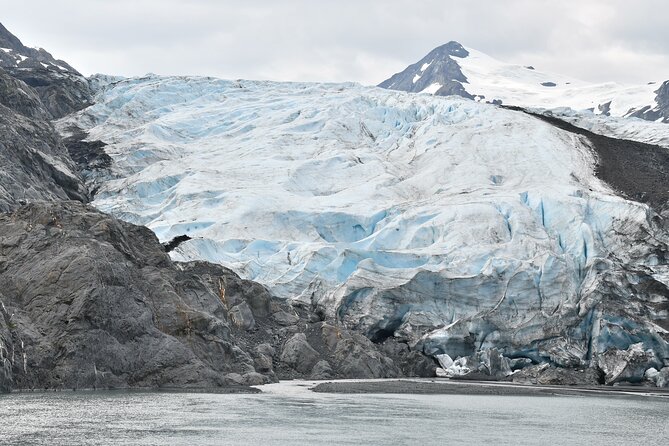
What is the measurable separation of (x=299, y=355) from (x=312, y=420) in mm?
15642

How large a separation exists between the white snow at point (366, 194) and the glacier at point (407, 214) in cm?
11

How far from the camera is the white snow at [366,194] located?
4709cm

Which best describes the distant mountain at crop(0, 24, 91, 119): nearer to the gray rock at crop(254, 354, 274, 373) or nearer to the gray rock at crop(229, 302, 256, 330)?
the gray rock at crop(229, 302, 256, 330)

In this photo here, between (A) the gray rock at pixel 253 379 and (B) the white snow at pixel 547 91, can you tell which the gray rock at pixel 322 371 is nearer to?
(A) the gray rock at pixel 253 379

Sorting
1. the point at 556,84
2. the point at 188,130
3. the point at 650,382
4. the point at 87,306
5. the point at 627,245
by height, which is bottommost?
the point at 650,382

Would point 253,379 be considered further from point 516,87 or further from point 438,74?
point 438,74

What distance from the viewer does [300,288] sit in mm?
48219

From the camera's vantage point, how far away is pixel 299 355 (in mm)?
40375

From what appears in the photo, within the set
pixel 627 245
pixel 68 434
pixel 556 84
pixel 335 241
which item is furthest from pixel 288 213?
pixel 556 84

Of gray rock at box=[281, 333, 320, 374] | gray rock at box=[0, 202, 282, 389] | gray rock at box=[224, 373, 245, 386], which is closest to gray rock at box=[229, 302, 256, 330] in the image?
gray rock at box=[281, 333, 320, 374]

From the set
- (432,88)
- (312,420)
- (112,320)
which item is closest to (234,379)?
(112,320)

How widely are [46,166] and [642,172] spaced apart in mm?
35861

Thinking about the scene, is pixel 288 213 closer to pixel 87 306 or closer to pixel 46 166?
pixel 46 166

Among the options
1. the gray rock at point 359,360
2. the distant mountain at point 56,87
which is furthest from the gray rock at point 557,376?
the distant mountain at point 56,87
